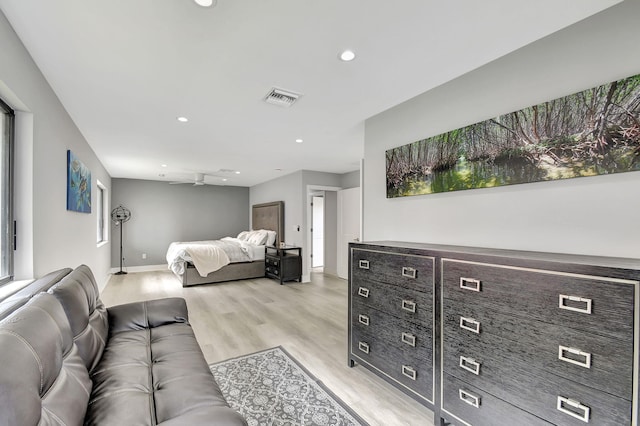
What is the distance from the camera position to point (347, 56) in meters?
1.83

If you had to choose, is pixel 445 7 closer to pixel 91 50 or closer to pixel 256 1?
pixel 256 1

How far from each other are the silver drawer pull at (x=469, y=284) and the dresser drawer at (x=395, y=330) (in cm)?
39

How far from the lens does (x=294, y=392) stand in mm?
2061

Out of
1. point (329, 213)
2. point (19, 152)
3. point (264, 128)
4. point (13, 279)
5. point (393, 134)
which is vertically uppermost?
point (264, 128)

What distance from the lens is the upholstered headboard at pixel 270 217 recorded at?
657cm

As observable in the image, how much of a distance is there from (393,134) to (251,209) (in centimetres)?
650

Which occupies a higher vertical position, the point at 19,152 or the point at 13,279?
the point at 19,152

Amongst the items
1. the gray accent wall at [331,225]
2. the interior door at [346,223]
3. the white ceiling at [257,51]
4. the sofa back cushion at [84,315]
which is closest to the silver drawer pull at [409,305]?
the white ceiling at [257,51]

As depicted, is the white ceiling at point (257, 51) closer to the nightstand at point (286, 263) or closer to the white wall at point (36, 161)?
the white wall at point (36, 161)

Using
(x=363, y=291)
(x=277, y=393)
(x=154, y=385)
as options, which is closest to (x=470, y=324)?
(x=363, y=291)

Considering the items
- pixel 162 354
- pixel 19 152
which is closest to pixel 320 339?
pixel 162 354

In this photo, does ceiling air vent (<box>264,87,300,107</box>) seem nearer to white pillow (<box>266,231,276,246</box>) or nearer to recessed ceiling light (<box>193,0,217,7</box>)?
recessed ceiling light (<box>193,0,217,7</box>)

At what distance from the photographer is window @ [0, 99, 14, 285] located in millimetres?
A: 1747

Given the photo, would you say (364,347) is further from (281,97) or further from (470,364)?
(281,97)
